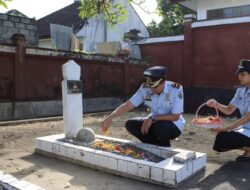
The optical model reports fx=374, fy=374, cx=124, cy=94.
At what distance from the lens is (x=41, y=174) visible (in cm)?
479

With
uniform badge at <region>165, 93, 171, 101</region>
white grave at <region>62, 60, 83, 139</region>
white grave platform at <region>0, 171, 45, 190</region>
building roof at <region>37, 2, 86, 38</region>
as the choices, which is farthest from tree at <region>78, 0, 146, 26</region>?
building roof at <region>37, 2, 86, 38</region>

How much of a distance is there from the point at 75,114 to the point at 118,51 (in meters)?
10.1

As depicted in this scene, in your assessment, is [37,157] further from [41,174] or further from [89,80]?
[89,80]

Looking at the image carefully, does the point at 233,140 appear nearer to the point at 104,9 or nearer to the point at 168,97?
the point at 168,97

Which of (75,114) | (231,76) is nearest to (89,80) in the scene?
(231,76)

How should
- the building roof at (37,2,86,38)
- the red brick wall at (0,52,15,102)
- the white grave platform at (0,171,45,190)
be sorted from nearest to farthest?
1. the white grave platform at (0,171,45,190)
2. the red brick wall at (0,52,15,102)
3. the building roof at (37,2,86,38)

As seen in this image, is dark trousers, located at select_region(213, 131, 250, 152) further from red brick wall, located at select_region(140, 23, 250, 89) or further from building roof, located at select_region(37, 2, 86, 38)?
building roof, located at select_region(37, 2, 86, 38)

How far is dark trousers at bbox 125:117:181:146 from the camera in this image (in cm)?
511

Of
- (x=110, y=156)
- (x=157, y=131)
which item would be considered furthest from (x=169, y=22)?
(x=110, y=156)

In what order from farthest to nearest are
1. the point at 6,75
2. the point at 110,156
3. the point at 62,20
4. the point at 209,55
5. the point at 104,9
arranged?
the point at 62,20 < the point at 209,55 < the point at 6,75 < the point at 104,9 < the point at 110,156

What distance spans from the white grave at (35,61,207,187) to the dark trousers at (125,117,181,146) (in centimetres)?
18

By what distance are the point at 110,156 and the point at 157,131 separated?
2.67 ft

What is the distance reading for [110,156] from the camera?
4742 mm

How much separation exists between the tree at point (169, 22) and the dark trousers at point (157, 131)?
976 inches
